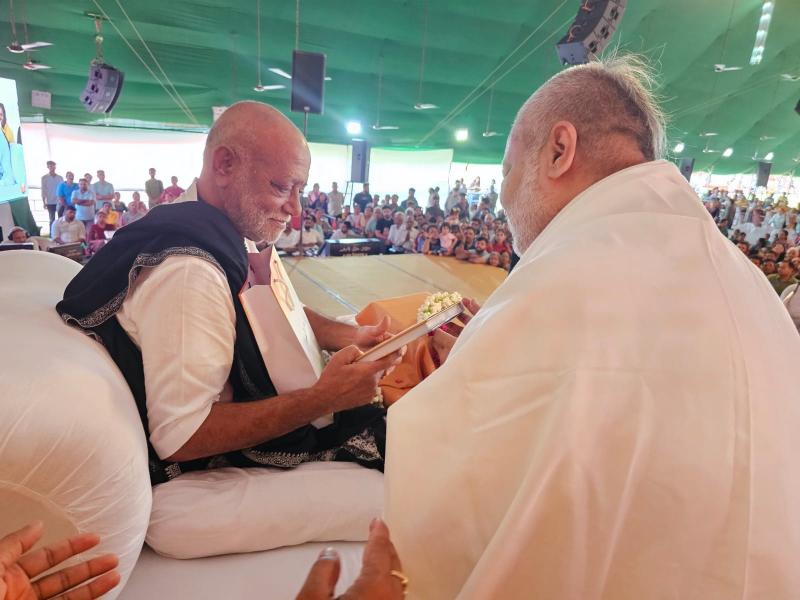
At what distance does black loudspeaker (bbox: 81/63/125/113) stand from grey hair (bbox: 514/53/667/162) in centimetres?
987

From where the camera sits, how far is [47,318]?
1.25 meters

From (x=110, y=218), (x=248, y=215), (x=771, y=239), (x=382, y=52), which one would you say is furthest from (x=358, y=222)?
(x=771, y=239)

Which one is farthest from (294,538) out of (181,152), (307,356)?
(181,152)

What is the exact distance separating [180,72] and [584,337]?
11.9m

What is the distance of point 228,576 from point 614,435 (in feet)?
3.24

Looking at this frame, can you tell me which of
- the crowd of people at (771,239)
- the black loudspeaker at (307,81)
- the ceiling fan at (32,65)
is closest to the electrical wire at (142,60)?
the ceiling fan at (32,65)

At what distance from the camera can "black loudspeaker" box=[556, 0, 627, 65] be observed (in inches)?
198

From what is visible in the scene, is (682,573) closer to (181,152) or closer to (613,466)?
(613,466)

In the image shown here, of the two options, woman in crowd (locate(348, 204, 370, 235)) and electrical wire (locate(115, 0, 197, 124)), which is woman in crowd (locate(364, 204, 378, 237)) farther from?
electrical wire (locate(115, 0, 197, 124))

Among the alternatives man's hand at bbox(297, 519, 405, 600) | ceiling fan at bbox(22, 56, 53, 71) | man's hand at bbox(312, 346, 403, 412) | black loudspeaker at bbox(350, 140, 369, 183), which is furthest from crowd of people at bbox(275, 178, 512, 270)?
ceiling fan at bbox(22, 56, 53, 71)

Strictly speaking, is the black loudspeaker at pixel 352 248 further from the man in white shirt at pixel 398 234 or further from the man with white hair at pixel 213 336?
the man with white hair at pixel 213 336

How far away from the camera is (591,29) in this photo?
5090 mm

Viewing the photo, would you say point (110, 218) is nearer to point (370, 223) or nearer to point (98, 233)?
point (98, 233)

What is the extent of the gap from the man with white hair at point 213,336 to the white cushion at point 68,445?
0.12m
